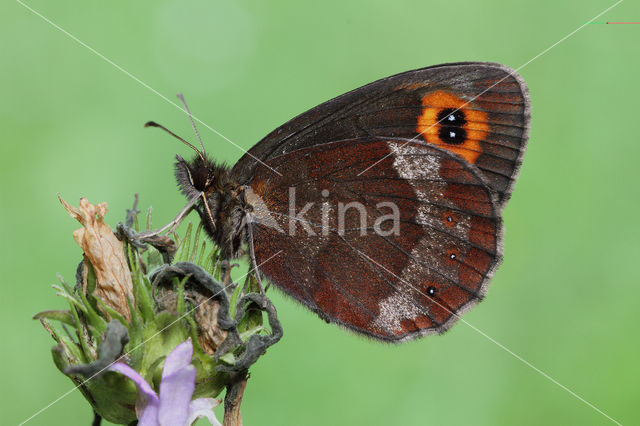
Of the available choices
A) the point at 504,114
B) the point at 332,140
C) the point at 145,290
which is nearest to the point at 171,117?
the point at 332,140

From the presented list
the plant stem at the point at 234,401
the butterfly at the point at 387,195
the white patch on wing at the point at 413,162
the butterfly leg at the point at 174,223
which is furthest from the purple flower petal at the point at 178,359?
the white patch on wing at the point at 413,162

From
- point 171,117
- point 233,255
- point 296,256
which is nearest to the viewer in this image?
point 233,255

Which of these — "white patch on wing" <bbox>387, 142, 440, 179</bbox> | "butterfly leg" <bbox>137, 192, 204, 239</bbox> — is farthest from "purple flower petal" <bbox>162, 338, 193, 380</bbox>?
"white patch on wing" <bbox>387, 142, 440, 179</bbox>

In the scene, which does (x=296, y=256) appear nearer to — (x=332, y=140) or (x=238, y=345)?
(x=332, y=140)

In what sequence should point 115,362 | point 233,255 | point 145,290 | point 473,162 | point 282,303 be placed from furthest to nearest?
1. point 282,303
2. point 473,162
3. point 233,255
4. point 145,290
5. point 115,362

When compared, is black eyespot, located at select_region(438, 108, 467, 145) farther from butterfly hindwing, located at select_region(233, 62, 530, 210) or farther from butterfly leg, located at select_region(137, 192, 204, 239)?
butterfly leg, located at select_region(137, 192, 204, 239)

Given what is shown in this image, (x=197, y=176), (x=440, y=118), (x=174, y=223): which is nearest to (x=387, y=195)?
(x=440, y=118)
